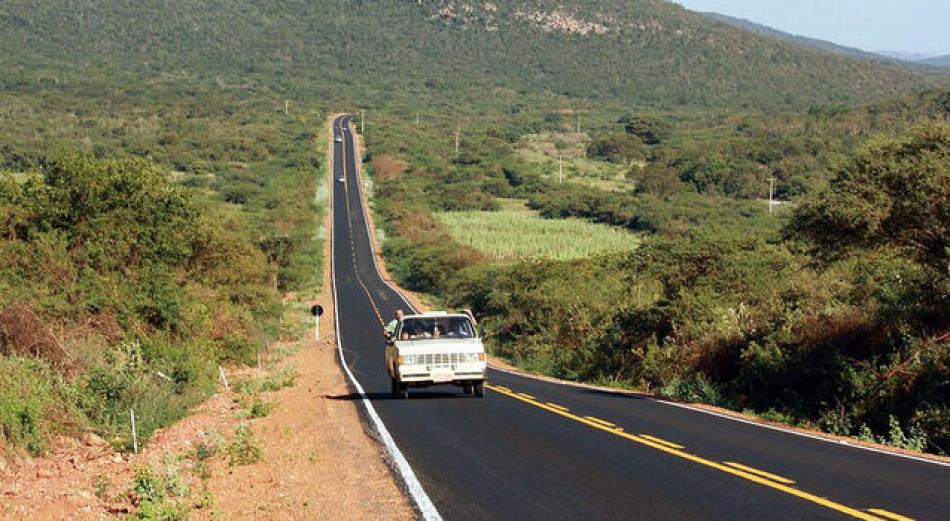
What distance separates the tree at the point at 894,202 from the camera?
1981 cm

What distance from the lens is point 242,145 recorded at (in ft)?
522

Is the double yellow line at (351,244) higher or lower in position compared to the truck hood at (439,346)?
lower

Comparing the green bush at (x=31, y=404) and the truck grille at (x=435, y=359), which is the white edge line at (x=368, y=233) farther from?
the green bush at (x=31, y=404)

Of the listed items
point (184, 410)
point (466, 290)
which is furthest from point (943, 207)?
point (466, 290)

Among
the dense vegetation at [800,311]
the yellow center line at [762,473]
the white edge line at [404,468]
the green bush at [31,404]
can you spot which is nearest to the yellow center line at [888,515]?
the yellow center line at [762,473]

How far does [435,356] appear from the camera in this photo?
21.2 meters

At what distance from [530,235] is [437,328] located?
3663 inches

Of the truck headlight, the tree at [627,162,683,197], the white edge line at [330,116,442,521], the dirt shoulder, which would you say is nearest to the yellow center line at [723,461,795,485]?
the white edge line at [330,116,442,521]

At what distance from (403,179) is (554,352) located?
108 m

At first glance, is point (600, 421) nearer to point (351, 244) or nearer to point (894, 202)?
point (894, 202)

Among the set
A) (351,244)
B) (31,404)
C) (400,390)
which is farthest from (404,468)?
(351,244)

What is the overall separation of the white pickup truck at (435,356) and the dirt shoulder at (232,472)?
4.32 feet

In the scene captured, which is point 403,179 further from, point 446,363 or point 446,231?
point 446,363

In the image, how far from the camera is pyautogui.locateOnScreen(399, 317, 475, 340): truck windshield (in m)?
22.0
